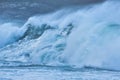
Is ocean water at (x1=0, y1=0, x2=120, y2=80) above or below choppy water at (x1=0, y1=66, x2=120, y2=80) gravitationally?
above

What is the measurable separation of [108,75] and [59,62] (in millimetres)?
3579

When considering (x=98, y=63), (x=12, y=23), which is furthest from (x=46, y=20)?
(x=98, y=63)

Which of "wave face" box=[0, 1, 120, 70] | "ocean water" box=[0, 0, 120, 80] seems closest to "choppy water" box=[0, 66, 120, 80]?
"ocean water" box=[0, 0, 120, 80]

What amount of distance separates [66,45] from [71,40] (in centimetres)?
26

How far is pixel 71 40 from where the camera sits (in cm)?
2158

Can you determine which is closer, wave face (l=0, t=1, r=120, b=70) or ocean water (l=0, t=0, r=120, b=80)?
ocean water (l=0, t=0, r=120, b=80)

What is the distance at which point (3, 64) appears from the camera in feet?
68.8

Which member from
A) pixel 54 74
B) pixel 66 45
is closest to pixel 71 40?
pixel 66 45

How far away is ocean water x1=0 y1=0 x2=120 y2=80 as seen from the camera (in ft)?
59.2

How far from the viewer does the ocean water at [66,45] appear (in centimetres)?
1805

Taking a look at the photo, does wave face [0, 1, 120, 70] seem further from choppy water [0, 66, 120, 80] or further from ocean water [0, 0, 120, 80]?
choppy water [0, 66, 120, 80]

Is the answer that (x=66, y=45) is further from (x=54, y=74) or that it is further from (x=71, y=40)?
(x=54, y=74)

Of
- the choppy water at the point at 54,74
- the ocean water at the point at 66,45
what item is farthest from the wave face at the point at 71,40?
the choppy water at the point at 54,74

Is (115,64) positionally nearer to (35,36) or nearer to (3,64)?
(3,64)
